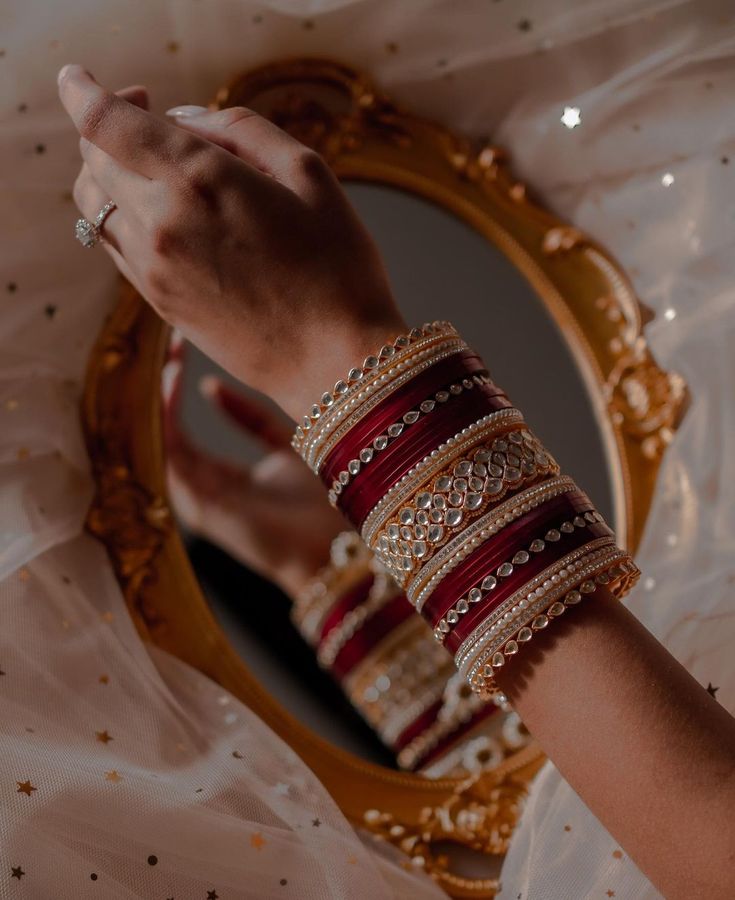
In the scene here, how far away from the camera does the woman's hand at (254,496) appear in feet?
2.40

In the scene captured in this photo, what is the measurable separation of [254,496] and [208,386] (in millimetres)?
103

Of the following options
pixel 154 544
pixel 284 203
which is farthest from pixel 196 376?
pixel 284 203

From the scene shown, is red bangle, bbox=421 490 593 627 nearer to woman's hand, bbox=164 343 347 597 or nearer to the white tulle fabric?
the white tulle fabric

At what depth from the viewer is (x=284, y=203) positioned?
0.52 m

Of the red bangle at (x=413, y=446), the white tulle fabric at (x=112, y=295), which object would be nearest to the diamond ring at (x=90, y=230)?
the white tulle fabric at (x=112, y=295)

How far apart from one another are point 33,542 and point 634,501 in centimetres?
46

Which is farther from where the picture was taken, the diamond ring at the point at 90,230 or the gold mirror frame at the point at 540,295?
the gold mirror frame at the point at 540,295

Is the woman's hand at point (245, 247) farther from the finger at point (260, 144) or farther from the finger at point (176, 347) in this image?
the finger at point (176, 347)

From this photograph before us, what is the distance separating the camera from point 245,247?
515mm

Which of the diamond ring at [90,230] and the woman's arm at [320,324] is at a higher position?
the diamond ring at [90,230]

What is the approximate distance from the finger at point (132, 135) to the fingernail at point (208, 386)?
0.79 ft

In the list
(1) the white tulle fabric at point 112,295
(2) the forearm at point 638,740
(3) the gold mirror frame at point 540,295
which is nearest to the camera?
(2) the forearm at point 638,740

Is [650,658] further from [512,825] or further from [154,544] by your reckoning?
[154,544]

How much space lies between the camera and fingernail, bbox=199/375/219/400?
740mm
